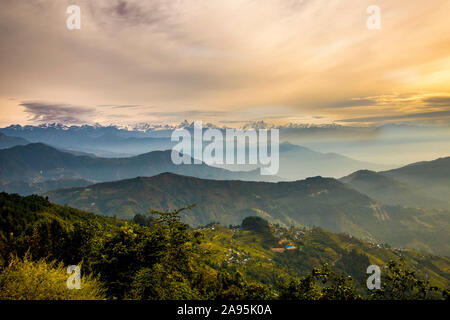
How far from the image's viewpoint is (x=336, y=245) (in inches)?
7840

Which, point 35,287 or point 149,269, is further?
point 149,269

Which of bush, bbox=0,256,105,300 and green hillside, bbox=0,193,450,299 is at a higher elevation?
bush, bbox=0,256,105,300

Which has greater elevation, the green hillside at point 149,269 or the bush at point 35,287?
the bush at point 35,287

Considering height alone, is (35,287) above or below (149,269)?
above

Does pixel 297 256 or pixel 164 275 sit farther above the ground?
pixel 164 275

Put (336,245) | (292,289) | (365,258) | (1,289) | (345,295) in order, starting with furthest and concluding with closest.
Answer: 1. (336,245)
2. (365,258)
3. (292,289)
4. (345,295)
5. (1,289)

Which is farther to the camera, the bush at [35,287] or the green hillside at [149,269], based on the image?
the green hillside at [149,269]

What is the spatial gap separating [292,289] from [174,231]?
11.3 metres

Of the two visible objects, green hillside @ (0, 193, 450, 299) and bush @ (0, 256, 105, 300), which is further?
green hillside @ (0, 193, 450, 299)
